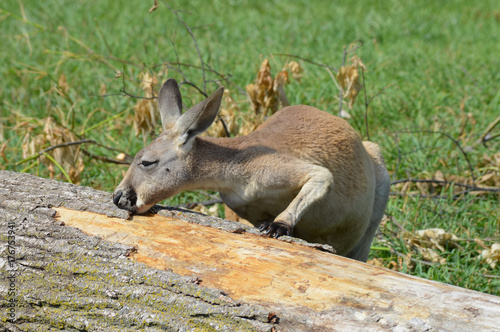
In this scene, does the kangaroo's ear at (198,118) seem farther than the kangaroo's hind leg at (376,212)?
No

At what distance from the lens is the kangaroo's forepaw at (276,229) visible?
127 inches

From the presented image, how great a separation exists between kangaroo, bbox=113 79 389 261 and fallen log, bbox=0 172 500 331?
0.41 metres

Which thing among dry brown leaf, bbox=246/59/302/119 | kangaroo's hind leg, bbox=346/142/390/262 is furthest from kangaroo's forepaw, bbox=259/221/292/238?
dry brown leaf, bbox=246/59/302/119

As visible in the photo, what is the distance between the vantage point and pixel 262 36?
8.16 m

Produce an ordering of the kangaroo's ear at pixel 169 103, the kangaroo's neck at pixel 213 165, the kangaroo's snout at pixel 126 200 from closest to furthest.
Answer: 1. the kangaroo's snout at pixel 126 200
2. the kangaroo's neck at pixel 213 165
3. the kangaroo's ear at pixel 169 103

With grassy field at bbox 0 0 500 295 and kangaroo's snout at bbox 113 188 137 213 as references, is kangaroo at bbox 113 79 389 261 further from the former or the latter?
grassy field at bbox 0 0 500 295

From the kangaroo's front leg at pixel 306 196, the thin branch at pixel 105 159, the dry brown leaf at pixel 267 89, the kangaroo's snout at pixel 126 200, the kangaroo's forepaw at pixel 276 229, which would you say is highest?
the dry brown leaf at pixel 267 89

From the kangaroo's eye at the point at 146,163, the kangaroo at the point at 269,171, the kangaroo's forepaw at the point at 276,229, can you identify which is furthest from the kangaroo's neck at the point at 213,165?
the kangaroo's forepaw at the point at 276,229

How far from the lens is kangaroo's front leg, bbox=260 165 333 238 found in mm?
→ 3395

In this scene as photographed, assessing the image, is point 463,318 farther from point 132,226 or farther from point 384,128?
point 384,128

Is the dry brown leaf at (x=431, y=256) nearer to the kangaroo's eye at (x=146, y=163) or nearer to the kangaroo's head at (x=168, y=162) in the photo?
the kangaroo's head at (x=168, y=162)

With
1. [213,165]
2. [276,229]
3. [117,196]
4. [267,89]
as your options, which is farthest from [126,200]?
[267,89]

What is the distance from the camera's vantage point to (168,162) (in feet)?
12.5

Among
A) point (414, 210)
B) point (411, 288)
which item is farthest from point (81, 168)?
point (411, 288)
